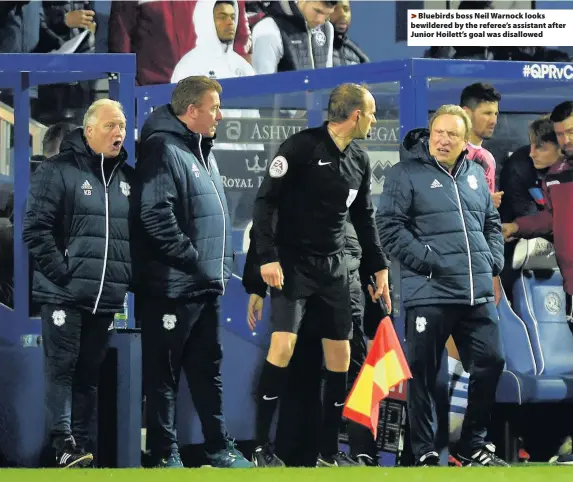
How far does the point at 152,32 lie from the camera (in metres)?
7.47

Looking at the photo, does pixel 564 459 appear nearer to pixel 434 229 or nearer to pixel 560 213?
pixel 560 213

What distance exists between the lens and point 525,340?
20.9 ft

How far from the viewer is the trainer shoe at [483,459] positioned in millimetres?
5934

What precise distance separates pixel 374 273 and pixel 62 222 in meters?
1.31

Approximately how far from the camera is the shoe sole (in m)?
5.51

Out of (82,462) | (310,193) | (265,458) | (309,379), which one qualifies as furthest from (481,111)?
(82,462)

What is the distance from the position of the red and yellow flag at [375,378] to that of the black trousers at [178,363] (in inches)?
22.5

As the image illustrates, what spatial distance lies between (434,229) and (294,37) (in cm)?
212

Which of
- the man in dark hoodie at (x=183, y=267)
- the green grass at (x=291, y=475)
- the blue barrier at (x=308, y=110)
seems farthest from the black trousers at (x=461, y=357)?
the man in dark hoodie at (x=183, y=267)

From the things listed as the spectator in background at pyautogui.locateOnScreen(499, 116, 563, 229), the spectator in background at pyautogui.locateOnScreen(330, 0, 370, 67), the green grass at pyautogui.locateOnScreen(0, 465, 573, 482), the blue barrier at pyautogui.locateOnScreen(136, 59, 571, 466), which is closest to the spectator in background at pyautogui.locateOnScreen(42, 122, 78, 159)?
the blue barrier at pyautogui.locateOnScreen(136, 59, 571, 466)

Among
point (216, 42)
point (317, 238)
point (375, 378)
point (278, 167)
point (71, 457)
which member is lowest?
point (71, 457)

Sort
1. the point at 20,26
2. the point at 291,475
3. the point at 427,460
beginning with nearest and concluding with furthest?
the point at 291,475, the point at 427,460, the point at 20,26

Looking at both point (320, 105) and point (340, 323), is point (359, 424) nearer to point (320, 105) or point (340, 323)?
point (340, 323)

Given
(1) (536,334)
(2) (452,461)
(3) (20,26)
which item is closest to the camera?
(2) (452,461)
